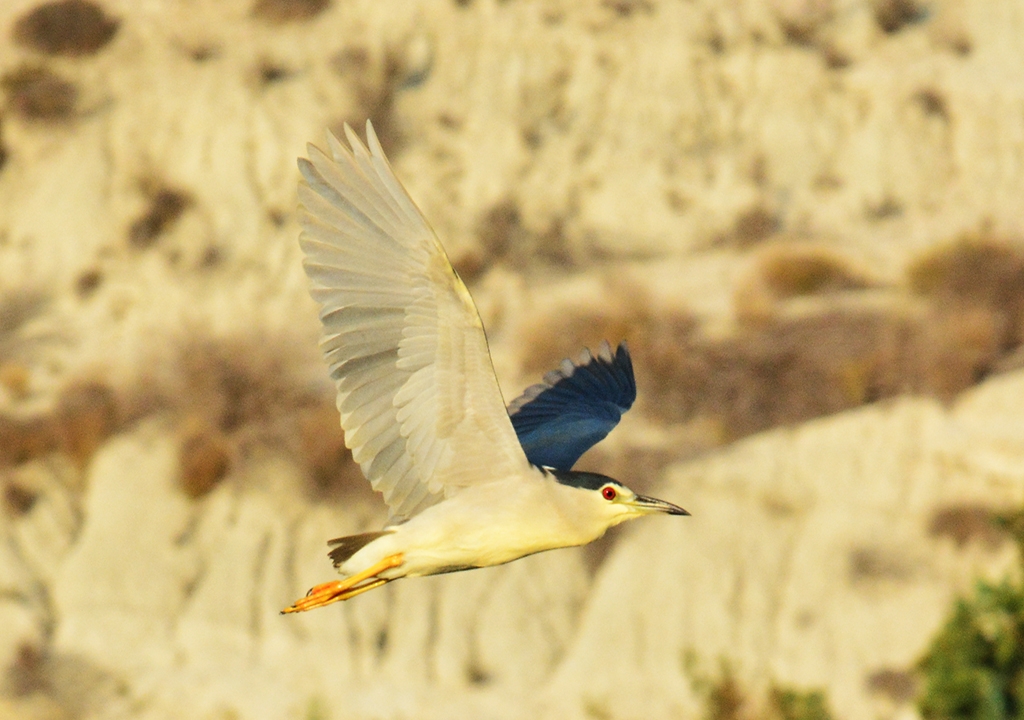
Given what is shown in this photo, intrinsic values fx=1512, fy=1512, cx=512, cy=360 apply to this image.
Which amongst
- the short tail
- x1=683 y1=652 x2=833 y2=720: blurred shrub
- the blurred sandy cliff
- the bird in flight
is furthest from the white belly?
x1=683 y1=652 x2=833 y2=720: blurred shrub

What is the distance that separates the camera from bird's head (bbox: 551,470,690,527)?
552cm

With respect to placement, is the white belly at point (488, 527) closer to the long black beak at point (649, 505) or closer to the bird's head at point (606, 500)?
the bird's head at point (606, 500)

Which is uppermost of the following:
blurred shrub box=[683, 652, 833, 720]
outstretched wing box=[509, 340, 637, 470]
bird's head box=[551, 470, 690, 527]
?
outstretched wing box=[509, 340, 637, 470]

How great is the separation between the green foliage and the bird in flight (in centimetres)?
648

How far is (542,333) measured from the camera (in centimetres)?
1844

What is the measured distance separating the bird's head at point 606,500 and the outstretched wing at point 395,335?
282 mm

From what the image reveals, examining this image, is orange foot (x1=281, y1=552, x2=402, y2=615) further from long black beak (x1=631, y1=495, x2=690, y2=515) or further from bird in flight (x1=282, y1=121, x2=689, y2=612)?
long black beak (x1=631, y1=495, x2=690, y2=515)

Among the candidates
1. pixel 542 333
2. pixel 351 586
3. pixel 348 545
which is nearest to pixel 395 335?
pixel 348 545

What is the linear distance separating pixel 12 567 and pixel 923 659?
363 inches

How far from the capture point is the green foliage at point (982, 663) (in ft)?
36.2

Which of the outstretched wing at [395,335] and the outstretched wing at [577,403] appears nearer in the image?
the outstretched wing at [395,335]

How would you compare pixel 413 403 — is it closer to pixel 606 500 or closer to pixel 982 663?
pixel 606 500

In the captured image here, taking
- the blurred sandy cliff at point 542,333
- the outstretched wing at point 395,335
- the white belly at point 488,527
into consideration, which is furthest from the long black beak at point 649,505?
the blurred sandy cliff at point 542,333

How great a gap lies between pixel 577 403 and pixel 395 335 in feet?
5.99
